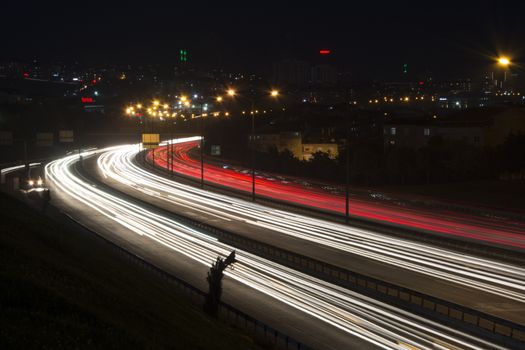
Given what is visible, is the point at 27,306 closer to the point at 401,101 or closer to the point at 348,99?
the point at 348,99

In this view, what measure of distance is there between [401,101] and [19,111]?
70.4 meters

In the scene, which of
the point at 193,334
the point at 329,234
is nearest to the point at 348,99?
the point at 329,234

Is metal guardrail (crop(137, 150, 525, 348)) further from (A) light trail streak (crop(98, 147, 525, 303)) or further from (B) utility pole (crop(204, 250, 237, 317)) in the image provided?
(B) utility pole (crop(204, 250, 237, 317))

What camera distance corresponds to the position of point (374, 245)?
72.7ft

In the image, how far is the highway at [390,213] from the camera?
79.2 feet

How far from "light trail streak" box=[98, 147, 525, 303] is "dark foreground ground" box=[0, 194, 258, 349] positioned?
738 cm

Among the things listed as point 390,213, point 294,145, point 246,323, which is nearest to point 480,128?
point 294,145

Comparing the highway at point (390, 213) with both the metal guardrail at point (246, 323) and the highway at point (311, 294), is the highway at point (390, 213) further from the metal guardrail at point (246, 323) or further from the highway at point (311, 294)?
the metal guardrail at point (246, 323)

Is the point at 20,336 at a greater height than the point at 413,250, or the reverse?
the point at 20,336

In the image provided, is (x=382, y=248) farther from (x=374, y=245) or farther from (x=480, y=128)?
(x=480, y=128)

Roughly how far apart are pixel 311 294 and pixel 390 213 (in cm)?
1426

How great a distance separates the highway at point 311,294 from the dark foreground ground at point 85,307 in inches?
91.2

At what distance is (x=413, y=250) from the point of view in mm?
21203

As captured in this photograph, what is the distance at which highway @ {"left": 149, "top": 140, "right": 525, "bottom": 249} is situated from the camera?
2414 centimetres
